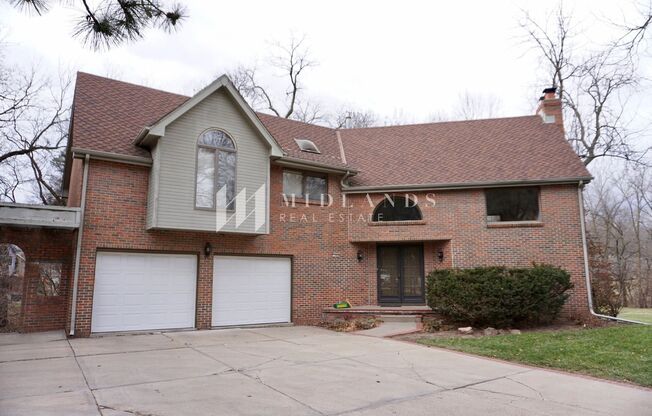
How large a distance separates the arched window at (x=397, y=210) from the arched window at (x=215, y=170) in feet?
16.5

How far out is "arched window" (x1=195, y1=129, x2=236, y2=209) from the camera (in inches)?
436

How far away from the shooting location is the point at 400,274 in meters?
14.0

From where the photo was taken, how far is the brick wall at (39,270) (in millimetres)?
10773

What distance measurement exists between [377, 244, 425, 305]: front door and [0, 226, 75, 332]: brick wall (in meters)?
8.85

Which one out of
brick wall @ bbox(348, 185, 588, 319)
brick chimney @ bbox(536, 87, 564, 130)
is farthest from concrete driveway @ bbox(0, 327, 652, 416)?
→ brick chimney @ bbox(536, 87, 564, 130)

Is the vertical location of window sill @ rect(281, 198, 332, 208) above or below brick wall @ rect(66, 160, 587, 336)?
above

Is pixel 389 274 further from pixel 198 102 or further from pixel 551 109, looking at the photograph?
pixel 551 109

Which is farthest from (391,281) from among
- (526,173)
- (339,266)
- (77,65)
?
(77,65)

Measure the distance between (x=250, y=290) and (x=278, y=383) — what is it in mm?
6450

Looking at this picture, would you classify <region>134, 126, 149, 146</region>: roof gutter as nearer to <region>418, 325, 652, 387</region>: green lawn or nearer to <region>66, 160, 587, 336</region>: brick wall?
<region>66, 160, 587, 336</region>: brick wall

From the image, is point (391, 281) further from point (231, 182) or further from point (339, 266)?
point (231, 182)

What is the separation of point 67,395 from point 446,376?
521 cm

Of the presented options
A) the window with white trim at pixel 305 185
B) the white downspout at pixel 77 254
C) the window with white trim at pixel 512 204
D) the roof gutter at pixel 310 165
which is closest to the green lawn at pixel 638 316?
the window with white trim at pixel 512 204

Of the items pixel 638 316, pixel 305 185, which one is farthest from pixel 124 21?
pixel 638 316
